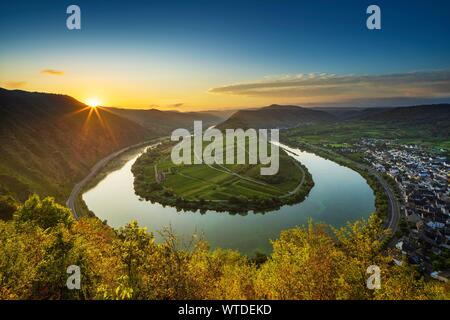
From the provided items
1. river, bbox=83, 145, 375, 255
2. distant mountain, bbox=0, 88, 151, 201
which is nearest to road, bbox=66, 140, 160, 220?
distant mountain, bbox=0, 88, 151, 201

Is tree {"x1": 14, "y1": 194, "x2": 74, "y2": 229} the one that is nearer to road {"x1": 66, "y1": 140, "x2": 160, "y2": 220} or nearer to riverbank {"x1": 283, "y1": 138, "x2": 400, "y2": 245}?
road {"x1": 66, "y1": 140, "x2": 160, "y2": 220}

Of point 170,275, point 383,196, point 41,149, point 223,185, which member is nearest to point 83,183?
point 41,149

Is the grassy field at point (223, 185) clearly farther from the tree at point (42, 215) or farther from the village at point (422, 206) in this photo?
the tree at point (42, 215)

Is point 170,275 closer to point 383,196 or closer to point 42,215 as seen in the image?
point 42,215

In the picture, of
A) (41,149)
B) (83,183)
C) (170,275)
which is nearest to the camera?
(170,275)
